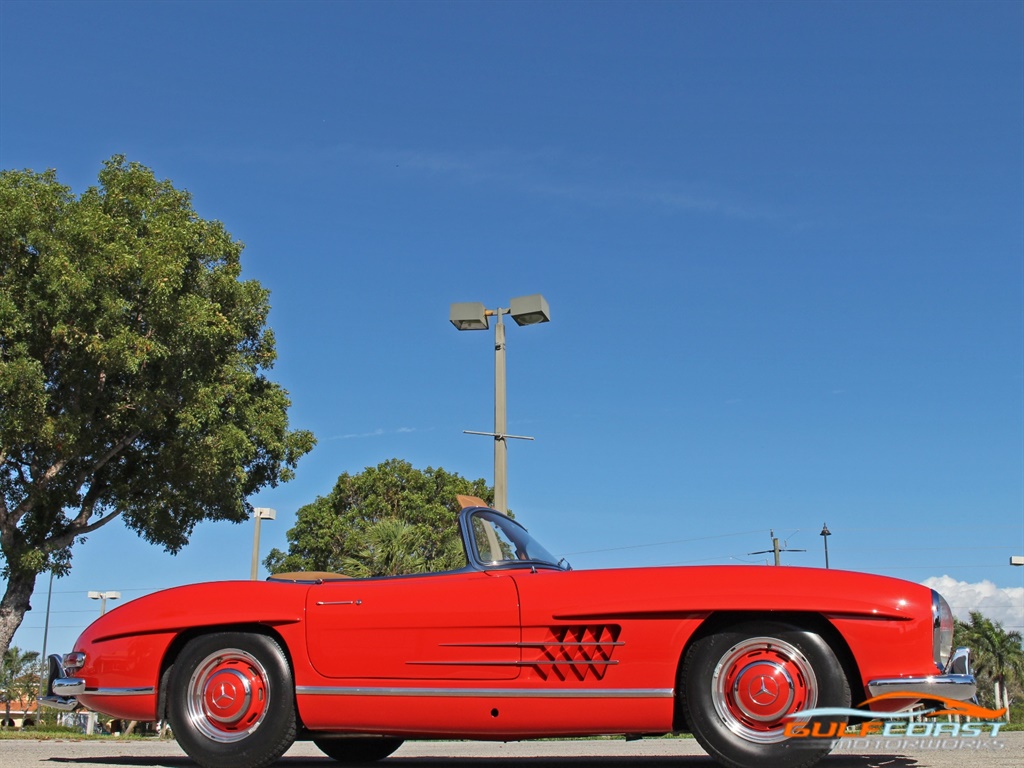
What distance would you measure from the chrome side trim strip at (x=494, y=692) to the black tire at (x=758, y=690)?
0.59ft

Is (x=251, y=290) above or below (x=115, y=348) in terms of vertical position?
above

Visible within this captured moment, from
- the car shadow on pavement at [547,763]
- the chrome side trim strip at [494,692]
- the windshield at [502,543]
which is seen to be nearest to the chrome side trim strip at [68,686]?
the car shadow on pavement at [547,763]

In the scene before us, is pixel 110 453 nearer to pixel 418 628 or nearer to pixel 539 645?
pixel 418 628

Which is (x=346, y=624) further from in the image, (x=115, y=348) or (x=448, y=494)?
(x=448, y=494)

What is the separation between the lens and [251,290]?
18.9 m

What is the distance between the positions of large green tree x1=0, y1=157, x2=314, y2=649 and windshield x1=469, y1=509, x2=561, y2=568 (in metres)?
11.6

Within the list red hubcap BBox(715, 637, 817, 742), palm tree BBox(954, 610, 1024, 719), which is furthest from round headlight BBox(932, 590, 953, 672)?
palm tree BBox(954, 610, 1024, 719)

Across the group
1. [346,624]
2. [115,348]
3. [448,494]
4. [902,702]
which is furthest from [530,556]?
[448,494]

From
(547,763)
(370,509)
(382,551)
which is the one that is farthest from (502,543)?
(370,509)

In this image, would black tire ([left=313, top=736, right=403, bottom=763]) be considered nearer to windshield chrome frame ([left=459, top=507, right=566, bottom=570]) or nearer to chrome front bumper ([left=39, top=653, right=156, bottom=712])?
chrome front bumper ([left=39, top=653, right=156, bottom=712])

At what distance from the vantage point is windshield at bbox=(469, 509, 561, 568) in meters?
5.23

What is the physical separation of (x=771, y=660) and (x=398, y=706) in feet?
5.67

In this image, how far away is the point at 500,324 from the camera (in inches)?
532

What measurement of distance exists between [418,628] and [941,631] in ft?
7.66
